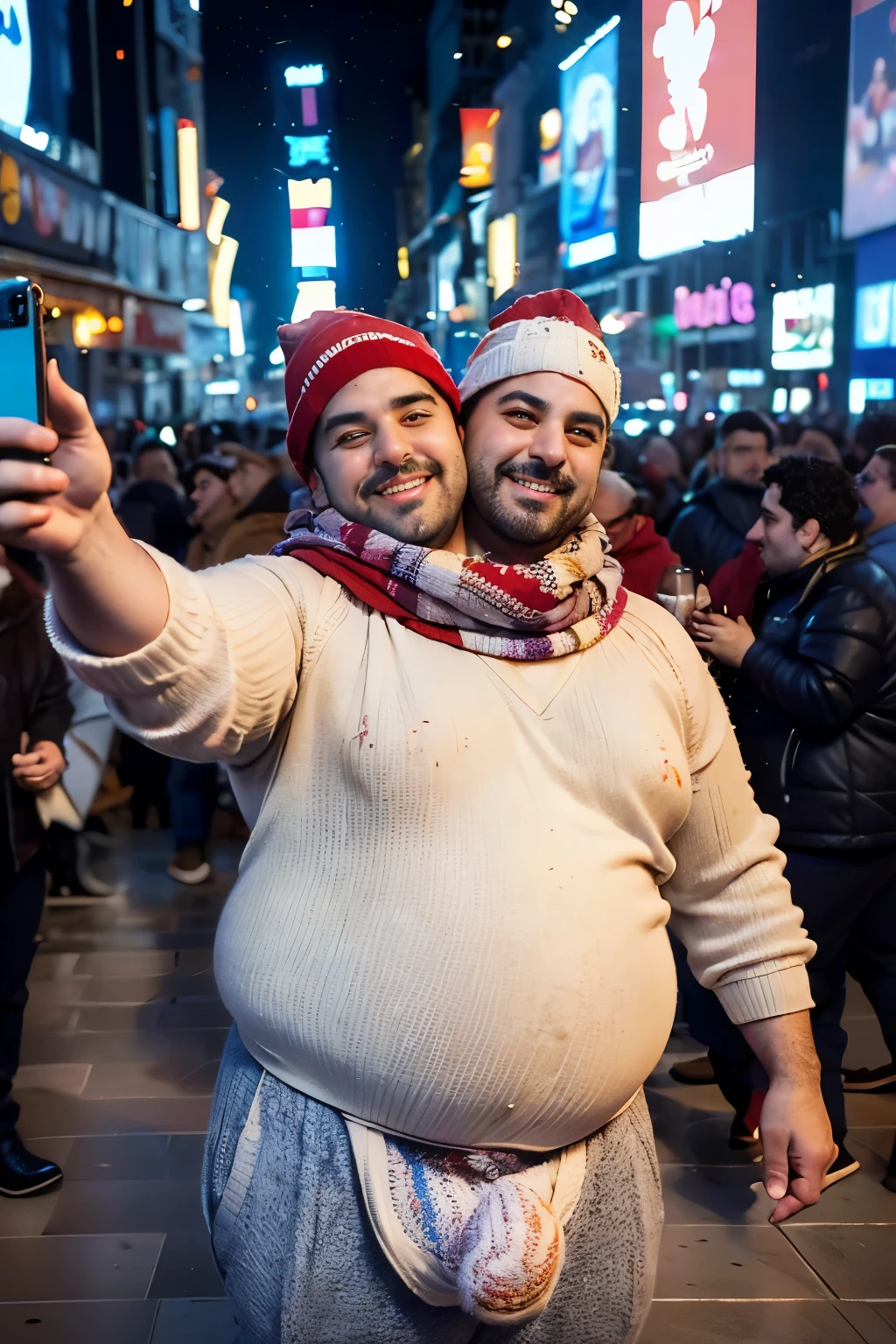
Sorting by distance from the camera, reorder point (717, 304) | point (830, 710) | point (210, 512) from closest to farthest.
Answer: point (830, 710) < point (210, 512) < point (717, 304)

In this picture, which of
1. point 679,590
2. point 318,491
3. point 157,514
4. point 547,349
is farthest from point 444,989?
point 157,514

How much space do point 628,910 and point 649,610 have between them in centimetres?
50

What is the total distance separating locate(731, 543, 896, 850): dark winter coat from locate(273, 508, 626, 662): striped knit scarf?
1.89 metres

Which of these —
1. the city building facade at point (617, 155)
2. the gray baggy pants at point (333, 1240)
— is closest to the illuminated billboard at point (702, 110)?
the city building facade at point (617, 155)

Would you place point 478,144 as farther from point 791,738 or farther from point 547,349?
point 547,349

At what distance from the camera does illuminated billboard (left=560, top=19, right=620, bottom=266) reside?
202 inches

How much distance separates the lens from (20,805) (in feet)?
11.2

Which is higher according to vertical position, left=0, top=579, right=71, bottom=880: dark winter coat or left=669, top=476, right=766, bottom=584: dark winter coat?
left=669, top=476, right=766, bottom=584: dark winter coat

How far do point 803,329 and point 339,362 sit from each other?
8812mm

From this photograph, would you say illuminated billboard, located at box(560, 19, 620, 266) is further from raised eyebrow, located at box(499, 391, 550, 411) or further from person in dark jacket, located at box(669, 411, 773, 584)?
raised eyebrow, located at box(499, 391, 550, 411)

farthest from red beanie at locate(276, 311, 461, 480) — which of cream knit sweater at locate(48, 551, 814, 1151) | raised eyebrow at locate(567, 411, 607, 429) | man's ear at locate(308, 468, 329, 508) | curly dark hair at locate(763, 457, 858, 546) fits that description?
curly dark hair at locate(763, 457, 858, 546)

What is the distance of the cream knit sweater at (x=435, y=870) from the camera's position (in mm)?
1608

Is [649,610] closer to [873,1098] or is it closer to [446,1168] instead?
A: [446,1168]

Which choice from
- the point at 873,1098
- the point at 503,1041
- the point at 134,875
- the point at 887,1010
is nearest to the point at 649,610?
the point at 503,1041
